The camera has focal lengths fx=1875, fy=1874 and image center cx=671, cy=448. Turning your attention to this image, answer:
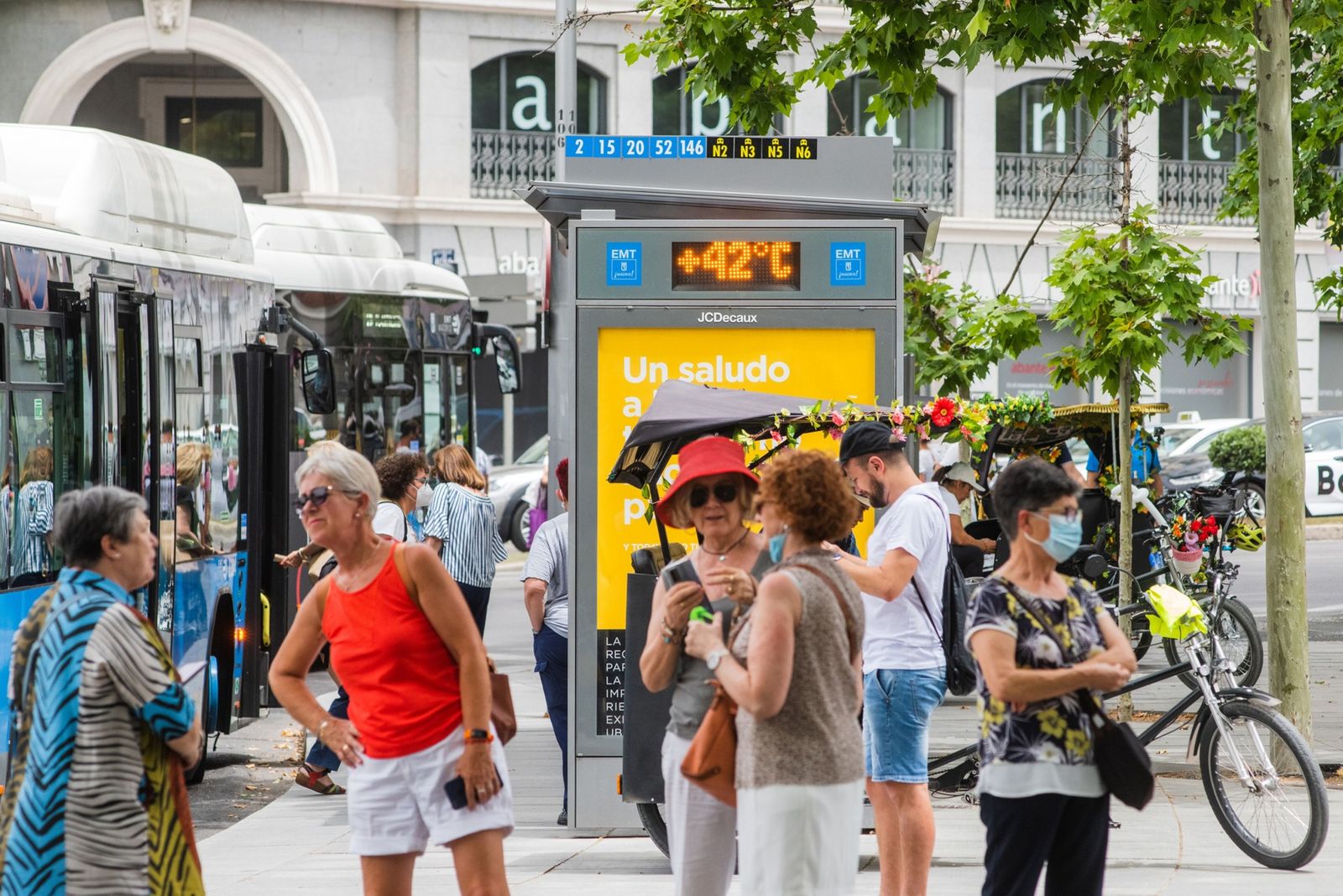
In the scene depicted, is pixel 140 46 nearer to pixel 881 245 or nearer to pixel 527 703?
pixel 527 703

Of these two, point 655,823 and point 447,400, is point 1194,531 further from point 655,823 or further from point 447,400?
point 447,400

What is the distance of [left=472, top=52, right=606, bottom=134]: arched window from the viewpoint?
32.0m

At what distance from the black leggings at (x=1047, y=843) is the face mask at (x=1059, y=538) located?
0.60m

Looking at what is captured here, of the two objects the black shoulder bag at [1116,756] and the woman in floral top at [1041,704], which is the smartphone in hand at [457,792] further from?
the black shoulder bag at [1116,756]

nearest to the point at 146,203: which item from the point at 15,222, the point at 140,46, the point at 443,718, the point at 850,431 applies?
the point at 15,222

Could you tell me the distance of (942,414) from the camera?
6.95 metres

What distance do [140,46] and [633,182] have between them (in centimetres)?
2410

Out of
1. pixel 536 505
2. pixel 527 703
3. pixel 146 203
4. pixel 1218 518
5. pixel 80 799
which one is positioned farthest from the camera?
pixel 536 505

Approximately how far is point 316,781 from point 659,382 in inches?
129

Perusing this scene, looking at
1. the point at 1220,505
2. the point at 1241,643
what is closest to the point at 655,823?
the point at 1220,505

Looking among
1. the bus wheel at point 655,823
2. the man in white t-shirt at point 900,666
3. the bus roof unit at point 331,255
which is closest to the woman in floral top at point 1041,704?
the man in white t-shirt at point 900,666

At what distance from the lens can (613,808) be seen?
7.93 meters

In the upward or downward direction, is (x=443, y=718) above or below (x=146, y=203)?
below

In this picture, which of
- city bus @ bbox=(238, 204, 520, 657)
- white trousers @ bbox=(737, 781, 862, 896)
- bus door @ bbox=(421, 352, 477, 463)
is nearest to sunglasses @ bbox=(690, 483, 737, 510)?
white trousers @ bbox=(737, 781, 862, 896)
